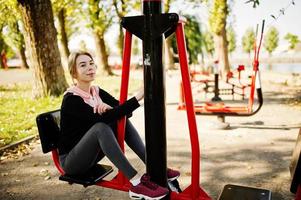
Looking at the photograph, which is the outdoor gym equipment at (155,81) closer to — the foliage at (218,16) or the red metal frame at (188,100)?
the red metal frame at (188,100)

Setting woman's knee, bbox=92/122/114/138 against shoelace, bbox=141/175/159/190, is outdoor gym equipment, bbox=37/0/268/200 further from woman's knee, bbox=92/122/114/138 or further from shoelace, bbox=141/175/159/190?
woman's knee, bbox=92/122/114/138

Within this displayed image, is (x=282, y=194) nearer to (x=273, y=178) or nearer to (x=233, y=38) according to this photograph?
(x=273, y=178)

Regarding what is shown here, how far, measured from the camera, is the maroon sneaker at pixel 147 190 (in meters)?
2.16

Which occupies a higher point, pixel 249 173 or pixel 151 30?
pixel 151 30

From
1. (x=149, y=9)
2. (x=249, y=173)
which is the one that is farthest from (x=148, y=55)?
(x=249, y=173)

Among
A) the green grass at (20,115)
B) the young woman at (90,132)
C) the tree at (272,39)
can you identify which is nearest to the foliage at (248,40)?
the tree at (272,39)

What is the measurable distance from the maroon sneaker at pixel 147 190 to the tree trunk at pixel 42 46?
762 cm

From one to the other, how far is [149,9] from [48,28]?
25.6 ft

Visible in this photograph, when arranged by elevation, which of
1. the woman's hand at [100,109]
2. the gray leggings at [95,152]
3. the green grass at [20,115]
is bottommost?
the green grass at [20,115]


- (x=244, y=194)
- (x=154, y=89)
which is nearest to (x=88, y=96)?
(x=154, y=89)

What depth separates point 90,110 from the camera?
246cm

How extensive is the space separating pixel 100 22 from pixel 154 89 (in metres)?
16.4

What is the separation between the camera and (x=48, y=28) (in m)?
8.97

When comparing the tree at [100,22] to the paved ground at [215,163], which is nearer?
the paved ground at [215,163]
